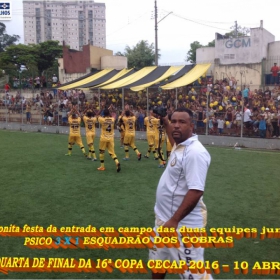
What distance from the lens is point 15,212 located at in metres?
6.77

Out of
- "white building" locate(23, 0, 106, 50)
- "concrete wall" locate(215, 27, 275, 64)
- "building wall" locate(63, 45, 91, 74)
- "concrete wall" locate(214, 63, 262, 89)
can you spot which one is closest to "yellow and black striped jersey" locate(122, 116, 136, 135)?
"concrete wall" locate(214, 63, 262, 89)

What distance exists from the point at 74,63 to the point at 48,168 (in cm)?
2235

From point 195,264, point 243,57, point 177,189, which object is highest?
point 243,57

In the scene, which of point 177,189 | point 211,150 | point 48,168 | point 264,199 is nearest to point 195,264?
point 177,189

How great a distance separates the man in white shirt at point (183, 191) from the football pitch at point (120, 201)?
1235 mm

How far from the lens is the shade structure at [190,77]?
17.9 metres

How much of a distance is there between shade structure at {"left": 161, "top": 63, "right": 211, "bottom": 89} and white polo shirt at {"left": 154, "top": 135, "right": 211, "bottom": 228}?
14738 mm

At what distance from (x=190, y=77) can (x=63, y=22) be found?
98413 mm

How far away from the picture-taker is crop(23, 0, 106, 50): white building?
106 m

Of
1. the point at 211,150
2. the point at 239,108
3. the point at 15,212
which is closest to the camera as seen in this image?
the point at 15,212

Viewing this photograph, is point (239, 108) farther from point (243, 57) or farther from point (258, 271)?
point (258, 271)

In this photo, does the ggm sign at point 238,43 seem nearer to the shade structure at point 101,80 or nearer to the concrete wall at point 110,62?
the shade structure at point 101,80

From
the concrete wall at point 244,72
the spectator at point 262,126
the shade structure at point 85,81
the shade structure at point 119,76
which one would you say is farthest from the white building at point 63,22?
the spectator at point 262,126

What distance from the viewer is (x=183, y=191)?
3074 millimetres
